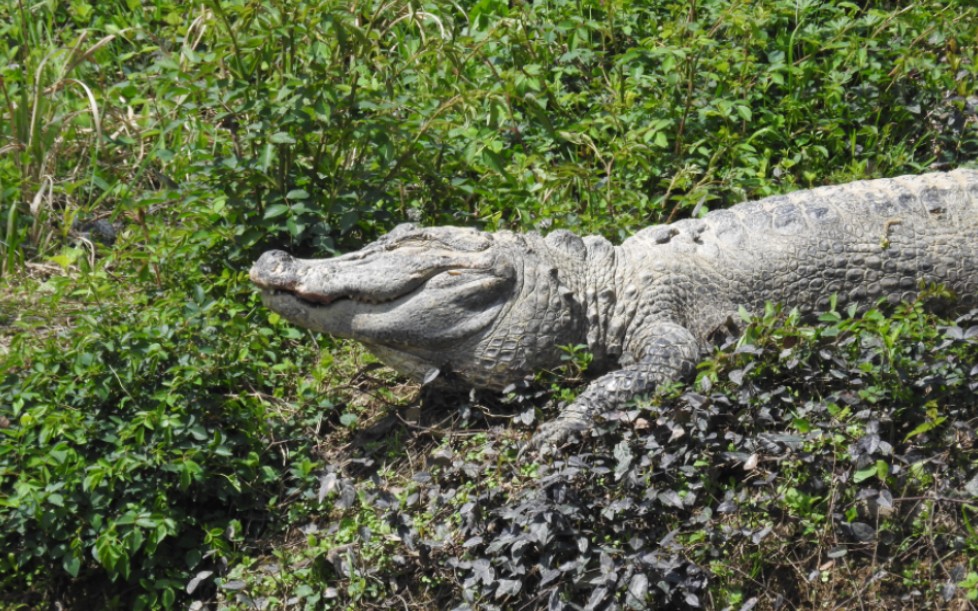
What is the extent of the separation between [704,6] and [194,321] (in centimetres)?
309

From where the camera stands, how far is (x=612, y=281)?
482cm

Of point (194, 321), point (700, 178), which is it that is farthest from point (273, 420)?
point (700, 178)

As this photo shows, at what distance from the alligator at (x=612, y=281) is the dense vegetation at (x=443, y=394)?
0.58 ft

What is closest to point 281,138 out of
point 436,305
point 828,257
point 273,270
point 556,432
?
point 273,270

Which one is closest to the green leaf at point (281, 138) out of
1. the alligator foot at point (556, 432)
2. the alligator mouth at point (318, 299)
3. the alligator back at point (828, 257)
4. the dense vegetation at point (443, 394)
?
the dense vegetation at point (443, 394)

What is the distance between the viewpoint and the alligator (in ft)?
15.3

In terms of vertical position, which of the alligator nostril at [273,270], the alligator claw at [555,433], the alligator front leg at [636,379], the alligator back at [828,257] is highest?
the alligator back at [828,257]

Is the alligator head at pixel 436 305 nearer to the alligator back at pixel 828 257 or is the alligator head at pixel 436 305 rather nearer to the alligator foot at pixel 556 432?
the alligator foot at pixel 556 432

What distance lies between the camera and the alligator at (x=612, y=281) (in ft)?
15.3

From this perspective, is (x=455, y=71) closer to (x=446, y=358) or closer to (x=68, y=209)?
(x=446, y=358)

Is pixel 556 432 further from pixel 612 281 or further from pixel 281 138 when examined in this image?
pixel 281 138

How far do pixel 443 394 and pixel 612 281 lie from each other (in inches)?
30.0

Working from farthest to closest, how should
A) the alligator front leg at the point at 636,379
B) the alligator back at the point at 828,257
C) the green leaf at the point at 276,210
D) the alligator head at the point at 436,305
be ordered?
the green leaf at the point at 276,210, the alligator back at the point at 828,257, the alligator head at the point at 436,305, the alligator front leg at the point at 636,379

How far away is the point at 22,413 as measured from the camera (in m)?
4.58
